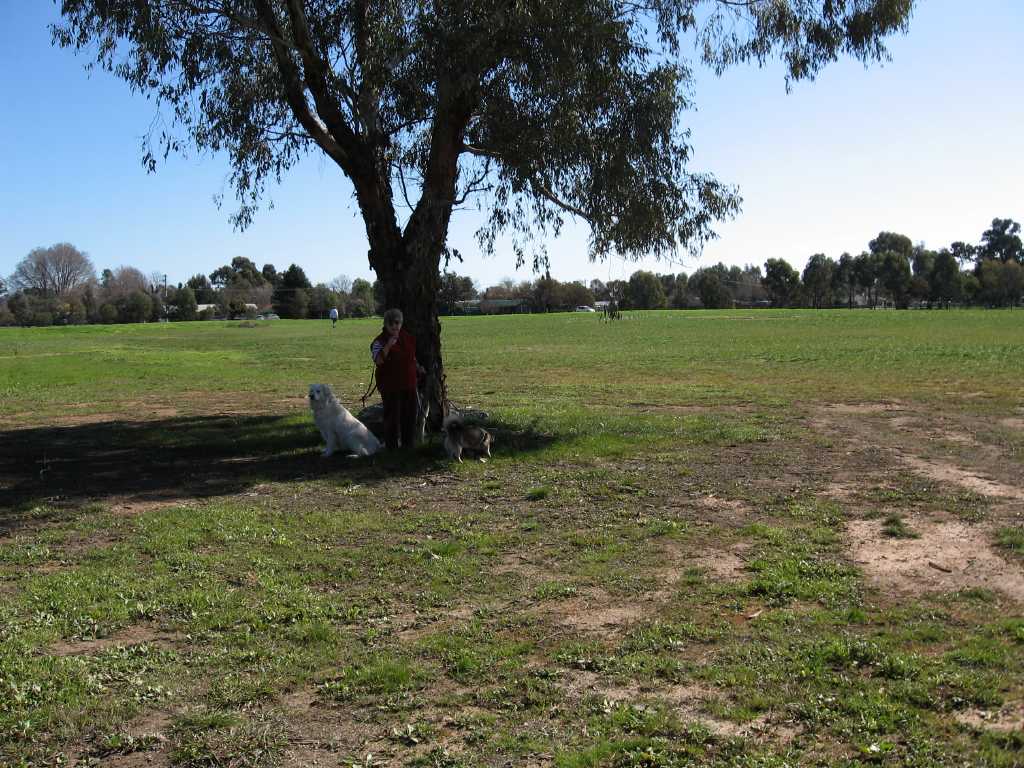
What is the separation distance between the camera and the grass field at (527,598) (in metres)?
4.31

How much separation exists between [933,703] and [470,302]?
413ft

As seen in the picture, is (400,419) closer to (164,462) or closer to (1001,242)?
(164,462)

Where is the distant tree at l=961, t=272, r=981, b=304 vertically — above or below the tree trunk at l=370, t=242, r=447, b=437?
above

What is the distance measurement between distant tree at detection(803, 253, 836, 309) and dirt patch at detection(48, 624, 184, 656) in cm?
14124

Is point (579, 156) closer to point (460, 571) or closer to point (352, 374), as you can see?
point (460, 571)

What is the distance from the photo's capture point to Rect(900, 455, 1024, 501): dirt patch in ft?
31.3

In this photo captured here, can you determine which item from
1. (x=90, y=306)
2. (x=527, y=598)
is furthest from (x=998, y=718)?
(x=90, y=306)

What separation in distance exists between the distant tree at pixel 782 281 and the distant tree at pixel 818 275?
1.57 metres

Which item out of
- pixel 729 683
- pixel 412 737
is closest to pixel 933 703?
pixel 729 683

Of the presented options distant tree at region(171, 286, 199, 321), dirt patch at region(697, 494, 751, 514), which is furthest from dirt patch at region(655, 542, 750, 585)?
distant tree at region(171, 286, 199, 321)

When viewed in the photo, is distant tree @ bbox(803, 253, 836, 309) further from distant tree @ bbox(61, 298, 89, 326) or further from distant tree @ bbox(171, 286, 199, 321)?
distant tree @ bbox(61, 298, 89, 326)

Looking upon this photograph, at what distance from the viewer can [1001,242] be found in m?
173

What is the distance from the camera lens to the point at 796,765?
3918 mm

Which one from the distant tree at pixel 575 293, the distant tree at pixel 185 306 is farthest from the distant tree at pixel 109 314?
the distant tree at pixel 575 293
